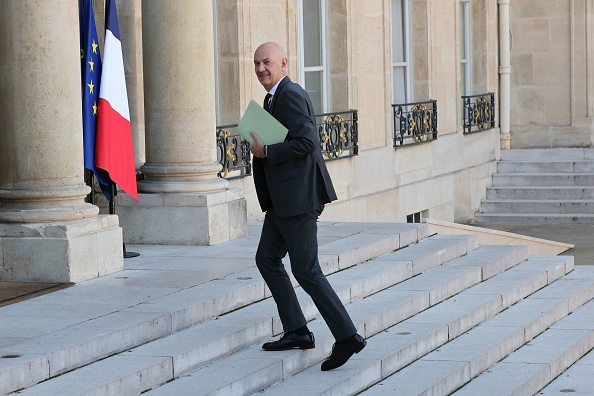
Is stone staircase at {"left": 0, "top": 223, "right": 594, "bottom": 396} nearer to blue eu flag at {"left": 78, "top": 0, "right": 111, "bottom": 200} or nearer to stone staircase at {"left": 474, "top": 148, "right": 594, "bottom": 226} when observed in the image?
blue eu flag at {"left": 78, "top": 0, "right": 111, "bottom": 200}

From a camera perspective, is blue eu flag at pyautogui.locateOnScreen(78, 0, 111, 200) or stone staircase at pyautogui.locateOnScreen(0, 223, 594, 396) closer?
stone staircase at pyautogui.locateOnScreen(0, 223, 594, 396)

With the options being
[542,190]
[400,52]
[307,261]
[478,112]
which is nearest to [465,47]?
[478,112]

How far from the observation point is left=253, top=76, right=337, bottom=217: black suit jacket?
6.83 m

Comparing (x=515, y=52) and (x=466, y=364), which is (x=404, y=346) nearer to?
(x=466, y=364)

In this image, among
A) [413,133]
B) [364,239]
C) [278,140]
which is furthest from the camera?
[413,133]

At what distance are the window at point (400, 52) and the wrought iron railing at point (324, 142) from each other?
226 centimetres

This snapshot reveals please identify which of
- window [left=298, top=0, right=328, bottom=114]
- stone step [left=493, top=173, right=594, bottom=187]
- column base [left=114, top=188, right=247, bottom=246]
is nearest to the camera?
column base [left=114, top=188, right=247, bottom=246]

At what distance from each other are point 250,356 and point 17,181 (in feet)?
8.06

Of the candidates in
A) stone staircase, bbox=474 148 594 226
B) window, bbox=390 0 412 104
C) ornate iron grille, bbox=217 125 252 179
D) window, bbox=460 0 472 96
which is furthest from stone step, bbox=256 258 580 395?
window, bbox=460 0 472 96

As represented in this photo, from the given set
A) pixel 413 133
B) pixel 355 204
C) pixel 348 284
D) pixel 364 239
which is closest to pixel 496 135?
pixel 413 133

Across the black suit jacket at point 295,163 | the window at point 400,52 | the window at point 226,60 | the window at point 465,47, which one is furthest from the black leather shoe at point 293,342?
the window at point 465,47

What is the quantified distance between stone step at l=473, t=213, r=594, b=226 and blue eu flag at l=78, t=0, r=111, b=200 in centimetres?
1082

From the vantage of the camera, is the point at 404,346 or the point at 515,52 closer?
the point at 404,346

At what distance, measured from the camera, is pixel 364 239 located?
10.6 metres
